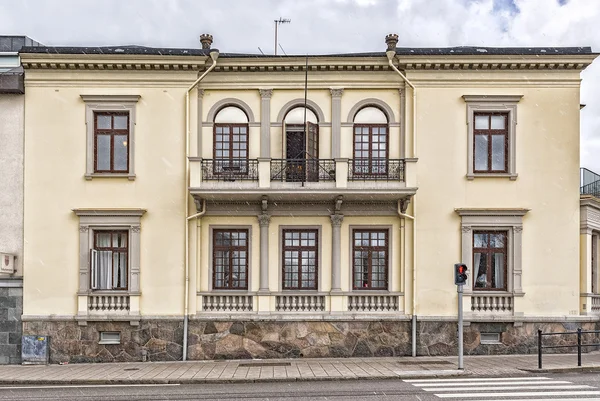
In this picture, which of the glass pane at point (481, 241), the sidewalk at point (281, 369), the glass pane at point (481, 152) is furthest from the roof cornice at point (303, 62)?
the sidewalk at point (281, 369)

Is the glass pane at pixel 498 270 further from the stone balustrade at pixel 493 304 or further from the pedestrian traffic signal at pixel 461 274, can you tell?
the pedestrian traffic signal at pixel 461 274

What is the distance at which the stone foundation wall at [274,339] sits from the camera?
22234 millimetres

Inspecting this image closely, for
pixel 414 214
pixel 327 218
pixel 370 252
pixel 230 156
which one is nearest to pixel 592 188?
pixel 414 214

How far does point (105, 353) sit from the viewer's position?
22.3 metres

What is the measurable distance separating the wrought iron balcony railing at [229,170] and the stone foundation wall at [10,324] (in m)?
6.68

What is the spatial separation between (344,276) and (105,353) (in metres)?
7.52

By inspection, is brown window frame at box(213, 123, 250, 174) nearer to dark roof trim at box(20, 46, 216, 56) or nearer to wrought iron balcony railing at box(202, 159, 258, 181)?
wrought iron balcony railing at box(202, 159, 258, 181)

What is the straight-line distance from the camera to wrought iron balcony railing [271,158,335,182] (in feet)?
73.3

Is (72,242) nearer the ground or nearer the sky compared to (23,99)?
nearer the ground

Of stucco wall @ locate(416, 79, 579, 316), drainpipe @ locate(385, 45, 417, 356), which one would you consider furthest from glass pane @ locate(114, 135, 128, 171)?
stucco wall @ locate(416, 79, 579, 316)

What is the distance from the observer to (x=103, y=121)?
2292cm

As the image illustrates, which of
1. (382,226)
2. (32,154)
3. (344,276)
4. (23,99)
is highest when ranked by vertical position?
(23,99)

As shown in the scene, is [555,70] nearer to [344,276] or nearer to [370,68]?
[370,68]

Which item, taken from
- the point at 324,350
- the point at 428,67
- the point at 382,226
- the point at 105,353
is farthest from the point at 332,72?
the point at 105,353
